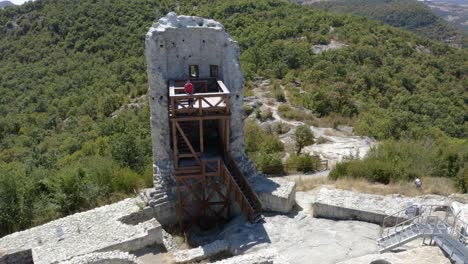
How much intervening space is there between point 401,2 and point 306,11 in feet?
400

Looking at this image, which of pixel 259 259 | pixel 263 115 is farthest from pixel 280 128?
pixel 259 259

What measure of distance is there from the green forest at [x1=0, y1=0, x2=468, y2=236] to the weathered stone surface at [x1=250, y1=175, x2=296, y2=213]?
5.64 meters

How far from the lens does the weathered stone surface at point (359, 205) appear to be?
1656 cm

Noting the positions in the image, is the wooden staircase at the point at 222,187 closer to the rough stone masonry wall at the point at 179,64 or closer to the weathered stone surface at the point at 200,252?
the rough stone masonry wall at the point at 179,64

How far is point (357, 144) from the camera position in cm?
2981

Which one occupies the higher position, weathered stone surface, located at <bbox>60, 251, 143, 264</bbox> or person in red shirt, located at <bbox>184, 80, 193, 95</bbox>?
person in red shirt, located at <bbox>184, 80, 193, 95</bbox>

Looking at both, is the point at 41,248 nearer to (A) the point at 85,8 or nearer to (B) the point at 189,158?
(B) the point at 189,158

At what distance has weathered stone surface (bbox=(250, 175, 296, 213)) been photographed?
678 inches

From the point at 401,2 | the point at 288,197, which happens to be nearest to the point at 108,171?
the point at 288,197

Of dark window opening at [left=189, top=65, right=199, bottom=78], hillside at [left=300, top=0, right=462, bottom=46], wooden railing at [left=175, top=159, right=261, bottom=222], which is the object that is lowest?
wooden railing at [left=175, top=159, right=261, bottom=222]

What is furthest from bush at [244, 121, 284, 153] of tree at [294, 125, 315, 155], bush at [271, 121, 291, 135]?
bush at [271, 121, 291, 135]

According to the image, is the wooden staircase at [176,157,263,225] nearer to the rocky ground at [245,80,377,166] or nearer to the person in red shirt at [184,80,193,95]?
the person in red shirt at [184,80,193,95]

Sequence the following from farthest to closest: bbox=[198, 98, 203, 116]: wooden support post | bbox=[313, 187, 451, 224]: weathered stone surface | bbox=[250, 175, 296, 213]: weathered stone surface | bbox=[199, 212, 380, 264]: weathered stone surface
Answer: bbox=[250, 175, 296, 213]: weathered stone surface < bbox=[313, 187, 451, 224]: weathered stone surface < bbox=[198, 98, 203, 116]: wooden support post < bbox=[199, 212, 380, 264]: weathered stone surface

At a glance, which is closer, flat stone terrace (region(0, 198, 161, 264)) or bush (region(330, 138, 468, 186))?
flat stone terrace (region(0, 198, 161, 264))
